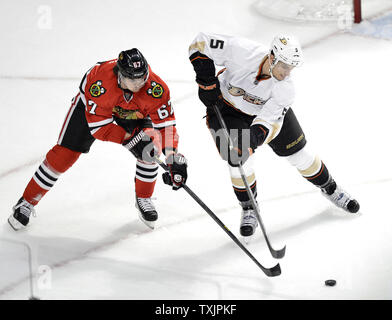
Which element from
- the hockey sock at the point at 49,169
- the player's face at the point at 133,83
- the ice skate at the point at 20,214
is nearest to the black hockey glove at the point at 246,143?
the player's face at the point at 133,83

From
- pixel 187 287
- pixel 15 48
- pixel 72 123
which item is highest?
pixel 72 123

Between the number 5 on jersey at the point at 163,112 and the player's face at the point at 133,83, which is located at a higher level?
the player's face at the point at 133,83

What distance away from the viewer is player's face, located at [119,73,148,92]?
11.1 feet

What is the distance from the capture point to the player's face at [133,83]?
3.39 m

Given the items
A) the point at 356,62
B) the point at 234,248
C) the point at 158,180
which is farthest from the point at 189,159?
the point at 356,62

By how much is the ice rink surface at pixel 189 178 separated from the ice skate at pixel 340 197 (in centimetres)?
5

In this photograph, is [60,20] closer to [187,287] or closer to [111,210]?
[111,210]

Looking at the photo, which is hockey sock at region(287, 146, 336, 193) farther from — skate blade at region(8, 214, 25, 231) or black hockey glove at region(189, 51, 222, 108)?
skate blade at region(8, 214, 25, 231)

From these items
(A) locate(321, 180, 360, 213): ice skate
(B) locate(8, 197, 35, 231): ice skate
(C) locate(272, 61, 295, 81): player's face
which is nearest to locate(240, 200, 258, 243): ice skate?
(A) locate(321, 180, 360, 213): ice skate

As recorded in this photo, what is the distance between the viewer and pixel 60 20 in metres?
6.14

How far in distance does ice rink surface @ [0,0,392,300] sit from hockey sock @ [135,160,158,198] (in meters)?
0.17

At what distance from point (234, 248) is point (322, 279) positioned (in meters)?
0.48

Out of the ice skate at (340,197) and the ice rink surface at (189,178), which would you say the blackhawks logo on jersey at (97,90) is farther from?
the ice skate at (340,197)

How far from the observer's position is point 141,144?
3.54 meters
